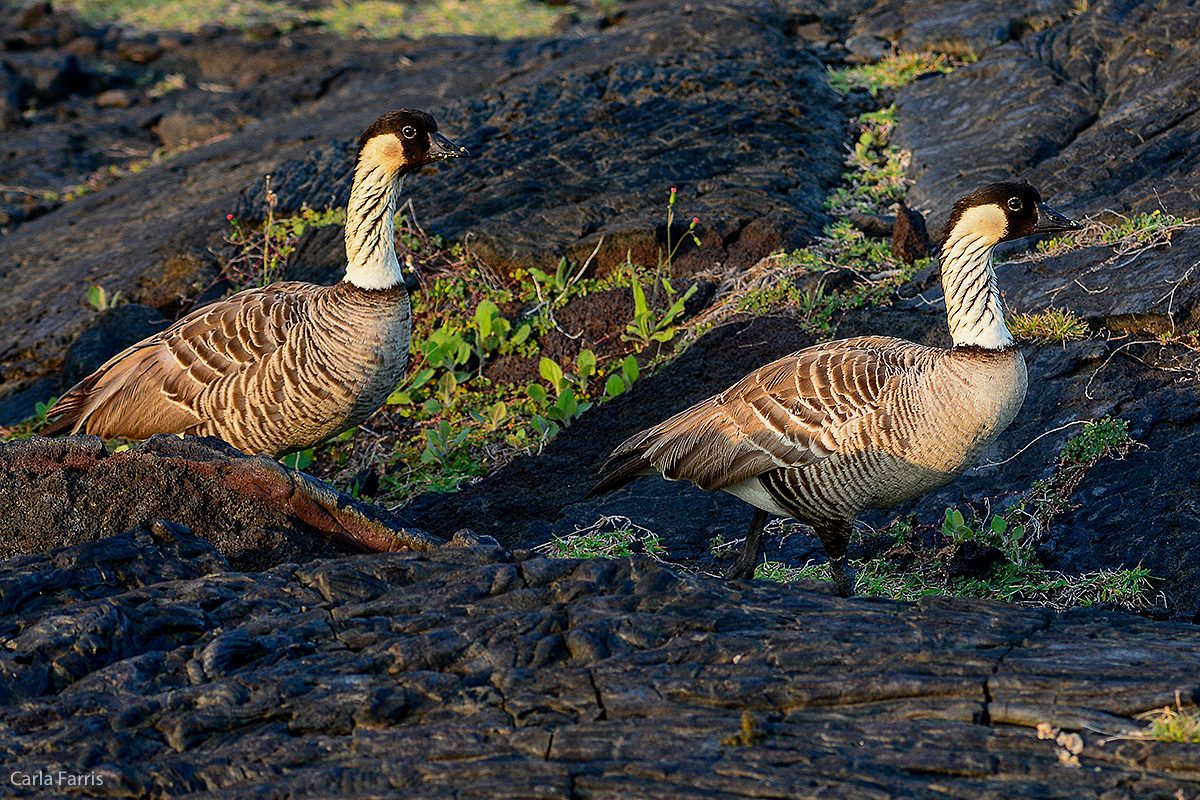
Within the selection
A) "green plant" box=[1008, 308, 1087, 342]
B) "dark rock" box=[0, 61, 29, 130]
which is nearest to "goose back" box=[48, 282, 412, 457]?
"green plant" box=[1008, 308, 1087, 342]

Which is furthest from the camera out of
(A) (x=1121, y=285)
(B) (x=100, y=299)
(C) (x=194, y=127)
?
(C) (x=194, y=127)

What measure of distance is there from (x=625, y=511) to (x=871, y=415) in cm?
228

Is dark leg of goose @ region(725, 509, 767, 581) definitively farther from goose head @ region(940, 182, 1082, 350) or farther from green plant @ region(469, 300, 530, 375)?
green plant @ region(469, 300, 530, 375)

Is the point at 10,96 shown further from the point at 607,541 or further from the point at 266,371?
the point at 607,541

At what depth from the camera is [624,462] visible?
6762 mm

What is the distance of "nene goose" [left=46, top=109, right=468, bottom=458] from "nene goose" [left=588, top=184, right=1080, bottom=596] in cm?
214

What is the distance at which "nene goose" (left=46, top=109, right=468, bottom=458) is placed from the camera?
7.25 metres

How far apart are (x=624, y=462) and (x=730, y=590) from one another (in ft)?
7.60

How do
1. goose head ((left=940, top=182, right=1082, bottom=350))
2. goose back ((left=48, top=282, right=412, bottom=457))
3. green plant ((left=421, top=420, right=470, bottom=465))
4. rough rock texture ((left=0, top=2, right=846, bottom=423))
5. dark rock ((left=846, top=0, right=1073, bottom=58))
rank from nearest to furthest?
goose head ((left=940, top=182, right=1082, bottom=350)) < goose back ((left=48, top=282, right=412, bottom=457)) < green plant ((left=421, top=420, right=470, bottom=465)) < rough rock texture ((left=0, top=2, right=846, bottom=423)) < dark rock ((left=846, top=0, right=1073, bottom=58))

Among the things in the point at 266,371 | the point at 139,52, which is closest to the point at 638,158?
the point at 266,371

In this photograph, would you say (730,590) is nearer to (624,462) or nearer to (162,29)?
(624,462)

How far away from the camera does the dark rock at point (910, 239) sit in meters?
9.48

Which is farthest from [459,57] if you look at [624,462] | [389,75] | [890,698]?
[890,698]

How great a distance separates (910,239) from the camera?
31.1 feet
